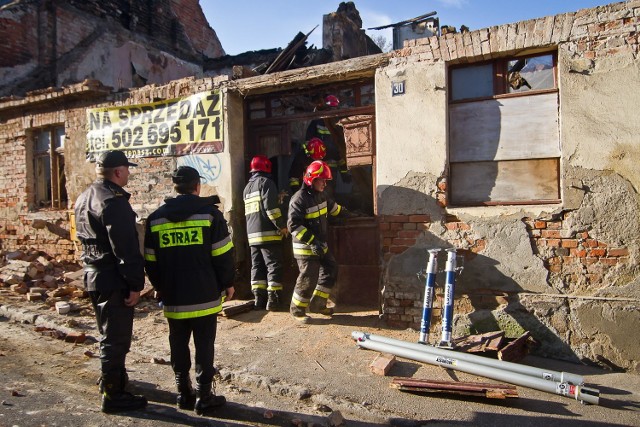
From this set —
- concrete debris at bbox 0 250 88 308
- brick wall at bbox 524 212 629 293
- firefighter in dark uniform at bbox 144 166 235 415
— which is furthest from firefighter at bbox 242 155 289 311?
brick wall at bbox 524 212 629 293

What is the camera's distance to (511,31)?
5324 millimetres

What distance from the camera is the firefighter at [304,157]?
24.2ft

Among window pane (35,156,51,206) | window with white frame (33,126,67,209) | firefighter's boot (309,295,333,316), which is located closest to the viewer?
firefighter's boot (309,295,333,316)

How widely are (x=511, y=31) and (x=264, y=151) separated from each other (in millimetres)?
3747

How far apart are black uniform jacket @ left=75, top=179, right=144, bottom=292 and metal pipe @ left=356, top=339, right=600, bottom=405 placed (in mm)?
2525

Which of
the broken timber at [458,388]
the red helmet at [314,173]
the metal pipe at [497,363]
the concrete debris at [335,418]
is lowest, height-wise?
the concrete debris at [335,418]

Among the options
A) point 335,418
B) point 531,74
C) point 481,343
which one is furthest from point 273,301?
point 531,74

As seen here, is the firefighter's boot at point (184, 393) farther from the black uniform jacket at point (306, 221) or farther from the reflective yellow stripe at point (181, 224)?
the black uniform jacket at point (306, 221)

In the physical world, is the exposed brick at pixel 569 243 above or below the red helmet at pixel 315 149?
below

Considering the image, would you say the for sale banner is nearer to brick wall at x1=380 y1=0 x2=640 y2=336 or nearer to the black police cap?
brick wall at x1=380 y1=0 x2=640 y2=336

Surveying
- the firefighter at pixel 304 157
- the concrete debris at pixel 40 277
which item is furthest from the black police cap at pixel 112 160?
the concrete debris at pixel 40 277

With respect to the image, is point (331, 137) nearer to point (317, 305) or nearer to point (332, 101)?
point (332, 101)

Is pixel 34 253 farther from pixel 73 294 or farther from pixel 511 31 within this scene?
pixel 511 31

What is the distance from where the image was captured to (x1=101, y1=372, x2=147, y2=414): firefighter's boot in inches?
153
